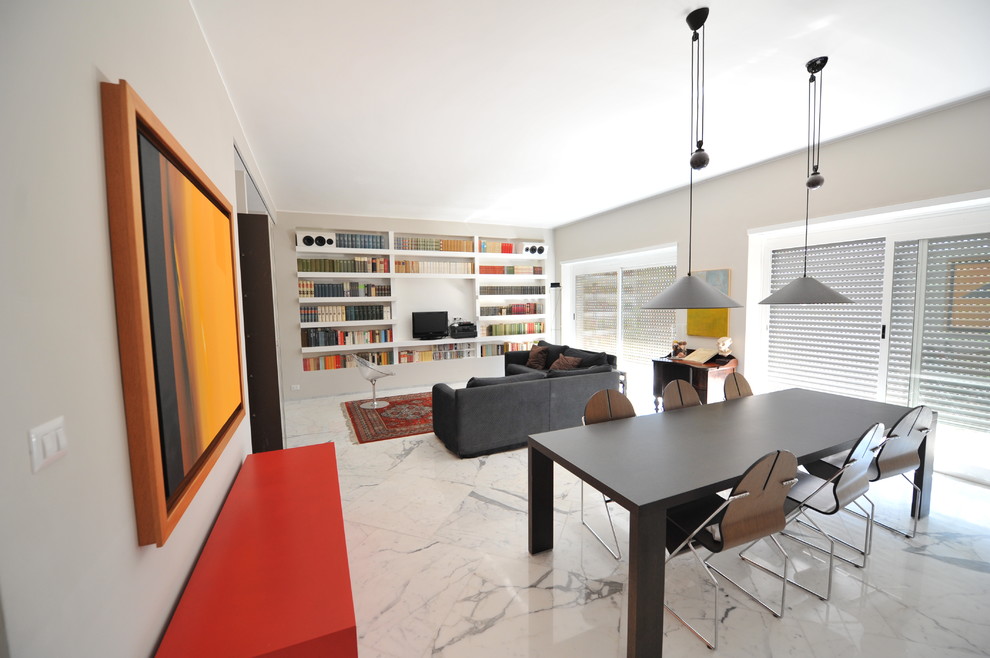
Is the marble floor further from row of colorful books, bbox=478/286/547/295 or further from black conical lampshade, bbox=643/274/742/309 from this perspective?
row of colorful books, bbox=478/286/547/295

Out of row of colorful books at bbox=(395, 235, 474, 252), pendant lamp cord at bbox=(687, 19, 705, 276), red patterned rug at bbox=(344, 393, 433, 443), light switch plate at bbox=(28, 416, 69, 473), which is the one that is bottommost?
red patterned rug at bbox=(344, 393, 433, 443)

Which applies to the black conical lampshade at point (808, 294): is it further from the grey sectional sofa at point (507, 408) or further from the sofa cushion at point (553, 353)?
the sofa cushion at point (553, 353)

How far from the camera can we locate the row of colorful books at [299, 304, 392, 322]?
628 centimetres

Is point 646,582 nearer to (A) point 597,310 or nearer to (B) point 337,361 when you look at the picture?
(B) point 337,361

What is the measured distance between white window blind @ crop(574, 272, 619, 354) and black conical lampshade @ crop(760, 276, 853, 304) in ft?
13.8

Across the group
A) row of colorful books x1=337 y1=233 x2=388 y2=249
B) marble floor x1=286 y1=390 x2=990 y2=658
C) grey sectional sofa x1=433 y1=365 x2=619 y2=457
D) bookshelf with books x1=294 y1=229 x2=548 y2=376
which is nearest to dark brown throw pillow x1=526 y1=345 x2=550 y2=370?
bookshelf with books x1=294 y1=229 x2=548 y2=376

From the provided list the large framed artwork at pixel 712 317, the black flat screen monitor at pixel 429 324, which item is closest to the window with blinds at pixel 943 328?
the large framed artwork at pixel 712 317

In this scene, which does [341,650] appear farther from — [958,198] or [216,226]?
[958,198]

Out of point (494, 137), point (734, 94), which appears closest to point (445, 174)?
point (494, 137)

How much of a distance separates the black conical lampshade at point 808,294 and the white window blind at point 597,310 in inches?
166

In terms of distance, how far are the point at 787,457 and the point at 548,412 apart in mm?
2495

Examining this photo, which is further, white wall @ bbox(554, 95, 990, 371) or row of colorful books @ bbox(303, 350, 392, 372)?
row of colorful books @ bbox(303, 350, 392, 372)

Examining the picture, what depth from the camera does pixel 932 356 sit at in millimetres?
3385

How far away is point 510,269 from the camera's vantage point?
7.78 metres
